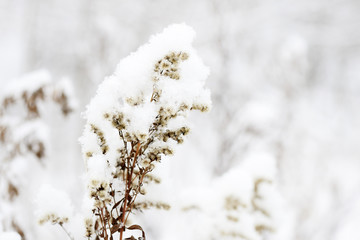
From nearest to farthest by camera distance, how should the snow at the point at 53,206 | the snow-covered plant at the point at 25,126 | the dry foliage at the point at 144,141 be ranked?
1. the dry foliage at the point at 144,141
2. the snow at the point at 53,206
3. the snow-covered plant at the point at 25,126

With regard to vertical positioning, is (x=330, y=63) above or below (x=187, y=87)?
above

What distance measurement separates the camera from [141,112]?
748 millimetres

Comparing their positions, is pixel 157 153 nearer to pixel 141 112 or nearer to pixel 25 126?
pixel 141 112

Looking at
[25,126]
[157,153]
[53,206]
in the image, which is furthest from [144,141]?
[25,126]

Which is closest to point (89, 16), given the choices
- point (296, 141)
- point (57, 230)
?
point (296, 141)

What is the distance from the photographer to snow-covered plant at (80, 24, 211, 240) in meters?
0.75

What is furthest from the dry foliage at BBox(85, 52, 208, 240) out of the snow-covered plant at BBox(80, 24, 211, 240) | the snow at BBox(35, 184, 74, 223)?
the snow at BBox(35, 184, 74, 223)

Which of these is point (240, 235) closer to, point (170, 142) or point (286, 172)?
point (170, 142)

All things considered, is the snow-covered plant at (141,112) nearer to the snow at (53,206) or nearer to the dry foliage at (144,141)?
the dry foliage at (144,141)

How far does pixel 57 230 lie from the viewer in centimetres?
112

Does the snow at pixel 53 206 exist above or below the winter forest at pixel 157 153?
below

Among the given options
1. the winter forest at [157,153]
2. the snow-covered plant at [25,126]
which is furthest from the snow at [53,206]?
the snow-covered plant at [25,126]

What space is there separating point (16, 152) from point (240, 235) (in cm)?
127

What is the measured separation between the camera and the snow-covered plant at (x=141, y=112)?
2.46 feet
